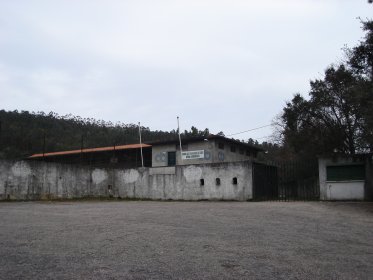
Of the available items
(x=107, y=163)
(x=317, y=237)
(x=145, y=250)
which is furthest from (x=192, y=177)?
(x=145, y=250)

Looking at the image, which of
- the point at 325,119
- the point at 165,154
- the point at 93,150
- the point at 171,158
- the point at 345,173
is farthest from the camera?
the point at 93,150

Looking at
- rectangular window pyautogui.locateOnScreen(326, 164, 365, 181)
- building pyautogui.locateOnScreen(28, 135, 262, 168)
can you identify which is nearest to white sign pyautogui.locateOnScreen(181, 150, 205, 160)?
building pyautogui.locateOnScreen(28, 135, 262, 168)

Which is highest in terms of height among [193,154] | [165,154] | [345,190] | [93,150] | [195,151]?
[93,150]

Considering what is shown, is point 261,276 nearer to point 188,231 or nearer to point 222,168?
point 188,231

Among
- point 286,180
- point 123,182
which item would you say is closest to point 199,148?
point 123,182

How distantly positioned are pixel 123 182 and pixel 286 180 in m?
10.4

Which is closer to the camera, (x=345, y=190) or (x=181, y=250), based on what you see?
(x=181, y=250)

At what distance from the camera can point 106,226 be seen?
9.17 m

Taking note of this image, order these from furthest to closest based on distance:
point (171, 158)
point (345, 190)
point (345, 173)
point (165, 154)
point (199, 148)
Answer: point (165, 154), point (171, 158), point (199, 148), point (345, 173), point (345, 190)

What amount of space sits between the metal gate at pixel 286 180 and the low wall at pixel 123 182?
1.16 metres

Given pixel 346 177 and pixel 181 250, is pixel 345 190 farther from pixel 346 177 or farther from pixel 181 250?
pixel 181 250

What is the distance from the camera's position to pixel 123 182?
2598cm

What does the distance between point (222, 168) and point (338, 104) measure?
25.6ft

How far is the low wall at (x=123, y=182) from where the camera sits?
20391 millimetres
